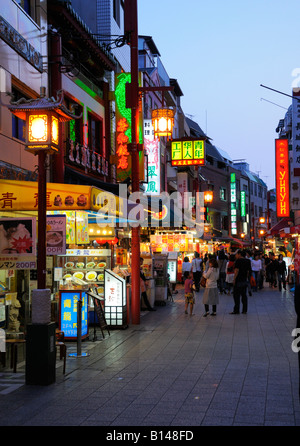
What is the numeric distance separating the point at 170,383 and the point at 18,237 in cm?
420

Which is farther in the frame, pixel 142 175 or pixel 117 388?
pixel 142 175

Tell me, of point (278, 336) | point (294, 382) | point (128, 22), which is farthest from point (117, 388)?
point (128, 22)

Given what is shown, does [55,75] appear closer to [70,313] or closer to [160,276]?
[70,313]

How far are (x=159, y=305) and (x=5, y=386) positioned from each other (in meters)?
12.6

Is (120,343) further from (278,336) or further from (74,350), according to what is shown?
(278,336)

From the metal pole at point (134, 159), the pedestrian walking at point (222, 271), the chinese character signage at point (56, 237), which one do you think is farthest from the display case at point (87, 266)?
the pedestrian walking at point (222, 271)

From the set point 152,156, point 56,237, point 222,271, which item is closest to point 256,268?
point 222,271

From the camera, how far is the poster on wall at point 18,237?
34.9 ft

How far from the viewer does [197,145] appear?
31.7 meters

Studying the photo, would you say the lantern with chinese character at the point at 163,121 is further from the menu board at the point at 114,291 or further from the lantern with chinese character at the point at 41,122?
the lantern with chinese character at the point at 41,122

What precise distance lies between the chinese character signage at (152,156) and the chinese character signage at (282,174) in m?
6.52

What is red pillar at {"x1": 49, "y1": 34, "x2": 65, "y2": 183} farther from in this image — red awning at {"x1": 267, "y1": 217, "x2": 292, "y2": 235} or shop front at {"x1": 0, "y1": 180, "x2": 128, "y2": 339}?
red awning at {"x1": 267, "y1": 217, "x2": 292, "y2": 235}

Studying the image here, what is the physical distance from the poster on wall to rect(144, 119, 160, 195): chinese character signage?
1908 centimetres

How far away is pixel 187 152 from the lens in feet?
104
